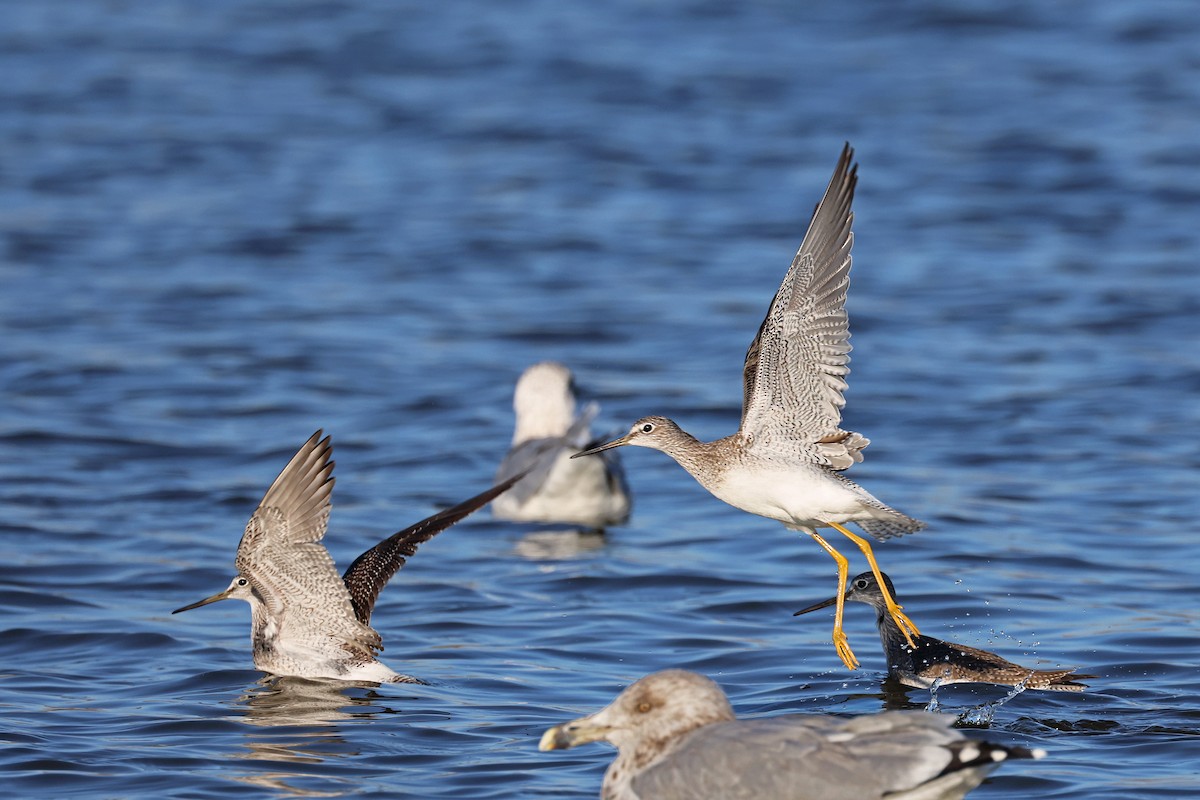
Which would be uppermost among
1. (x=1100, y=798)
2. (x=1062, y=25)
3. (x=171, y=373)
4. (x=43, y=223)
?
(x=1062, y=25)

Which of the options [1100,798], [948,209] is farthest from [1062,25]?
[1100,798]

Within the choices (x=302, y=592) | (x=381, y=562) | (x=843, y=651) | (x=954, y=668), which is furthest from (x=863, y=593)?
(x=302, y=592)

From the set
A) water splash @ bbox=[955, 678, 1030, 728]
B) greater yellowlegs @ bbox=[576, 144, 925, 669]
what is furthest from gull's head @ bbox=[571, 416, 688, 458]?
water splash @ bbox=[955, 678, 1030, 728]

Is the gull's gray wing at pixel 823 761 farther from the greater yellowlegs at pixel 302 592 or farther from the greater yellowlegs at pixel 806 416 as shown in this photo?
the greater yellowlegs at pixel 302 592

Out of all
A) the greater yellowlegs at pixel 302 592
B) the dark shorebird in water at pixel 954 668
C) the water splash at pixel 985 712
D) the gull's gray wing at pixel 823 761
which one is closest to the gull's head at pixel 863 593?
the dark shorebird in water at pixel 954 668

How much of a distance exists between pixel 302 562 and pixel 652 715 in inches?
103

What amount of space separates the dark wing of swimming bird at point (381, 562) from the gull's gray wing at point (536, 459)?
3.06 metres

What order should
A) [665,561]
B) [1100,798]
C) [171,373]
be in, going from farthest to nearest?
[171,373], [665,561], [1100,798]

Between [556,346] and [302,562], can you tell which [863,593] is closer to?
[302,562]

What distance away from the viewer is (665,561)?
36.1ft

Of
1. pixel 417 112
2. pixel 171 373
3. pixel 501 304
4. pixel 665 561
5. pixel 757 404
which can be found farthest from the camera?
pixel 417 112

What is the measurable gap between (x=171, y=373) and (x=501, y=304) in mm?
3297

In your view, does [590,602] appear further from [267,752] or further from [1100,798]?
[1100,798]

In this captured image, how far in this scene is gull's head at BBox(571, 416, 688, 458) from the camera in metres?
8.60
